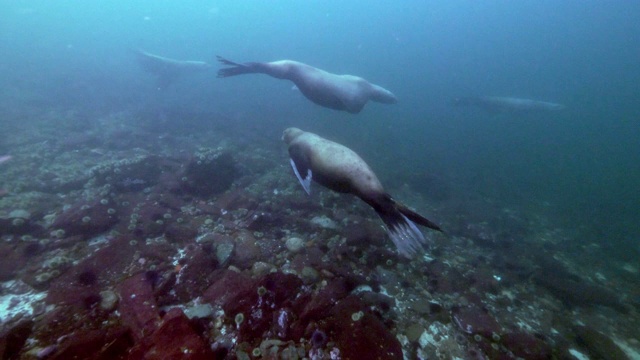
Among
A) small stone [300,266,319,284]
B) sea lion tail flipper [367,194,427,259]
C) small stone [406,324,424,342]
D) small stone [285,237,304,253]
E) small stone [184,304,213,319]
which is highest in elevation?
sea lion tail flipper [367,194,427,259]

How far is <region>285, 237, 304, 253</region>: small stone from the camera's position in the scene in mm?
5398

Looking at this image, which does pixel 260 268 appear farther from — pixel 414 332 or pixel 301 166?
pixel 414 332

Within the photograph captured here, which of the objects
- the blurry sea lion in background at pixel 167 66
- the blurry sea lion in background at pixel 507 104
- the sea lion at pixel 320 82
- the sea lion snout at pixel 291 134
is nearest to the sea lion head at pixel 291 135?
the sea lion snout at pixel 291 134

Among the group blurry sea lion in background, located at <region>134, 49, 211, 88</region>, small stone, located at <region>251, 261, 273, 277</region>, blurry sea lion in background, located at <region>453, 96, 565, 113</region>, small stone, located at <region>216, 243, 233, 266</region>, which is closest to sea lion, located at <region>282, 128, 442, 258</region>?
small stone, located at <region>251, 261, 273, 277</region>

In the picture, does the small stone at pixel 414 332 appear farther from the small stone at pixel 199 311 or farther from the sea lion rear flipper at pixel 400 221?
the small stone at pixel 199 311

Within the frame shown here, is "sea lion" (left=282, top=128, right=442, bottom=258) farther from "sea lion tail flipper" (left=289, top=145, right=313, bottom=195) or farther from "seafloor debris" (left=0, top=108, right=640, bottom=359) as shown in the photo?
"seafloor debris" (left=0, top=108, right=640, bottom=359)

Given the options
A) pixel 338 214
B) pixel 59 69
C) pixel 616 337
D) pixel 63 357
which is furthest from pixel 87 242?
pixel 59 69

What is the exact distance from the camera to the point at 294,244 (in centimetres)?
550

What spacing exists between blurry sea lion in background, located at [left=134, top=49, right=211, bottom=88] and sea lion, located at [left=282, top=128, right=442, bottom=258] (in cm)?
1741

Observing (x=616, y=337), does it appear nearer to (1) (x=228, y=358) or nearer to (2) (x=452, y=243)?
(2) (x=452, y=243)

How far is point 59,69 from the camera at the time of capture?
28.5 metres

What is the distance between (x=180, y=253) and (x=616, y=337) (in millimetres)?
8186

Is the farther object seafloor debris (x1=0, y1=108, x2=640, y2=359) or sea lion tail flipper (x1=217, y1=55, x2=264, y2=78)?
sea lion tail flipper (x1=217, y1=55, x2=264, y2=78)

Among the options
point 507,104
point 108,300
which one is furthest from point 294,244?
point 507,104
